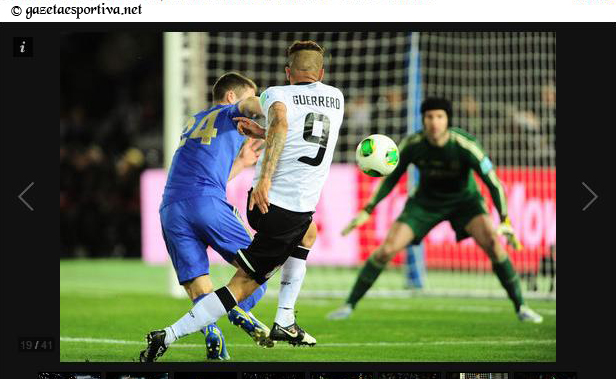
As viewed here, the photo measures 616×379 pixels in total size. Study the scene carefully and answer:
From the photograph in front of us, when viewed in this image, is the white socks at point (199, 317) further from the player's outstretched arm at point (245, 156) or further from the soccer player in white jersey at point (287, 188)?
the player's outstretched arm at point (245, 156)

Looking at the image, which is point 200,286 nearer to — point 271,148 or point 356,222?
point 271,148

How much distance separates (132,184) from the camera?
19047mm

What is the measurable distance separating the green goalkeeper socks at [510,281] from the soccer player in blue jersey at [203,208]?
365cm

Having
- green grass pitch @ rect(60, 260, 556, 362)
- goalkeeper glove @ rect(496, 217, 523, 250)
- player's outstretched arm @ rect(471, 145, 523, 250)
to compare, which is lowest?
green grass pitch @ rect(60, 260, 556, 362)

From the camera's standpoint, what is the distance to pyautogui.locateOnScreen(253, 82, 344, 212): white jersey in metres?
6.71

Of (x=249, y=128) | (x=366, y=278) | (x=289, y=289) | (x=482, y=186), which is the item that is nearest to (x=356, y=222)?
(x=366, y=278)

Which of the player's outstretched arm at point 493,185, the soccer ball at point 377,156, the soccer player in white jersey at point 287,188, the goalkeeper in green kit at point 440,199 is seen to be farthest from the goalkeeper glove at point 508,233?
the soccer player in white jersey at point 287,188

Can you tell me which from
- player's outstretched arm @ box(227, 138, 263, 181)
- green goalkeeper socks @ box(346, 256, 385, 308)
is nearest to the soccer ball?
player's outstretched arm @ box(227, 138, 263, 181)

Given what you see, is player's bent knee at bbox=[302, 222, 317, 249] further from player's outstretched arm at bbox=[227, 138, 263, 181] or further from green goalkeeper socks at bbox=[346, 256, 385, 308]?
green goalkeeper socks at bbox=[346, 256, 385, 308]

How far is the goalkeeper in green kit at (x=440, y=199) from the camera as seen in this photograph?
10102mm

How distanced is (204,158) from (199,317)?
1239mm

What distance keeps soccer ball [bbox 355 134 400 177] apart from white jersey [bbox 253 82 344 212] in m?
0.55

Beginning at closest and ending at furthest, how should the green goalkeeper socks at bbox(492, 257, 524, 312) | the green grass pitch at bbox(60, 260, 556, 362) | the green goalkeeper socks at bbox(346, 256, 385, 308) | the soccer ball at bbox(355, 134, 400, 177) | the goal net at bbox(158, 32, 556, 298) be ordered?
the soccer ball at bbox(355, 134, 400, 177) < the green grass pitch at bbox(60, 260, 556, 362) < the green goalkeeper socks at bbox(492, 257, 524, 312) < the green goalkeeper socks at bbox(346, 256, 385, 308) < the goal net at bbox(158, 32, 556, 298)
